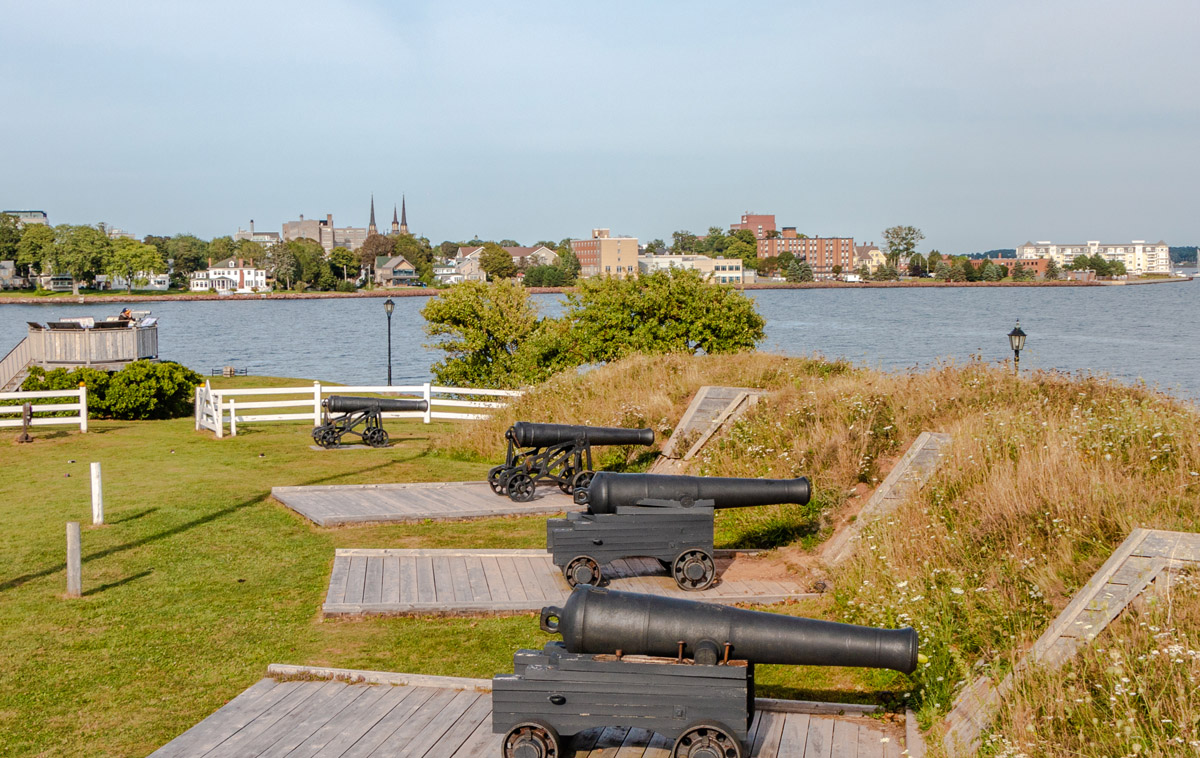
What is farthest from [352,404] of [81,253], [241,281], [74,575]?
[241,281]

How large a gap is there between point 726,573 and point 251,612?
440 centimetres

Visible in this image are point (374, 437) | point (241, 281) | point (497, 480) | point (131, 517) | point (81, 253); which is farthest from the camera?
point (241, 281)

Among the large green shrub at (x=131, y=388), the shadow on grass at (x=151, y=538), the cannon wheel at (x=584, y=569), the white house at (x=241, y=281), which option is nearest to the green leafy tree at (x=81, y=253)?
the white house at (x=241, y=281)

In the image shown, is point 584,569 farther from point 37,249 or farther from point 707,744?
point 37,249

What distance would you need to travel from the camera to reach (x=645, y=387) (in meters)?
18.2

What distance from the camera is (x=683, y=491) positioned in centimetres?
920

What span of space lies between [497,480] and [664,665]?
9335 mm

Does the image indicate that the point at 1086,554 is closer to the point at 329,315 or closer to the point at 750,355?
the point at 750,355

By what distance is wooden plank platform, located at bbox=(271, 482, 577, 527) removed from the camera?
41.8 ft

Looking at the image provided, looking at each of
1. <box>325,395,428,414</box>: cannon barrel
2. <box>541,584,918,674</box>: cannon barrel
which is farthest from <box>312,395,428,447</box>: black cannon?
<box>541,584,918,674</box>: cannon barrel

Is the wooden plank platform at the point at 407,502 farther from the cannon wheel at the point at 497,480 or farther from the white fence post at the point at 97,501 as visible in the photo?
the white fence post at the point at 97,501

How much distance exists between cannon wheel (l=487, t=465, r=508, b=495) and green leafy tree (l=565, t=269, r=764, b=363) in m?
12.6

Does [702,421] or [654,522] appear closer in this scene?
[654,522]

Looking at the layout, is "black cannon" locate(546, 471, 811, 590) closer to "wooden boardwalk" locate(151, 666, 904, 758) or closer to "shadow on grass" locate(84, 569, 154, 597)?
"wooden boardwalk" locate(151, 666, 904, 758)
